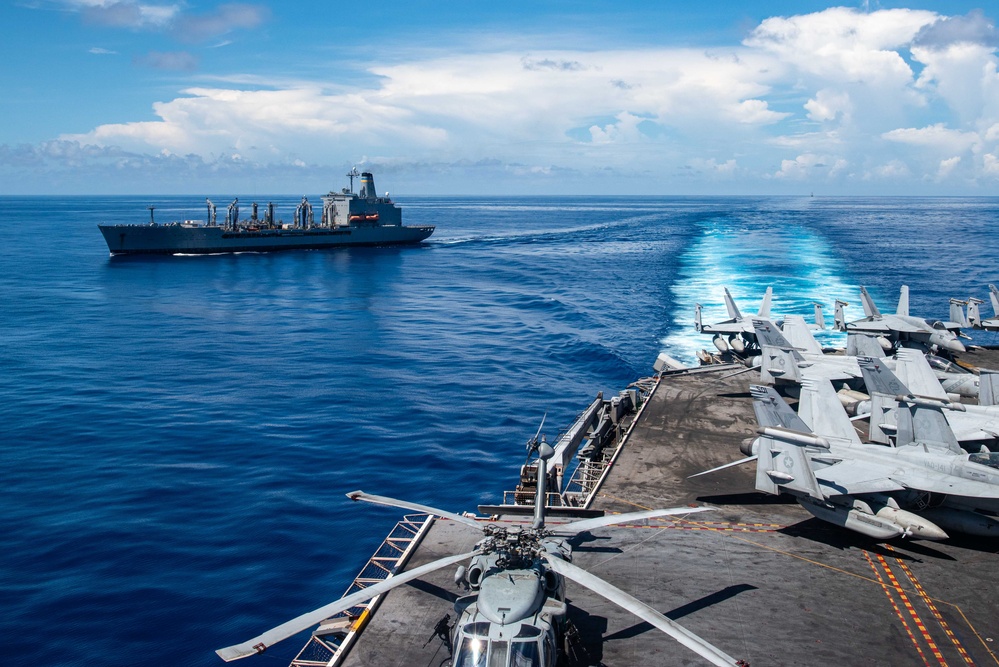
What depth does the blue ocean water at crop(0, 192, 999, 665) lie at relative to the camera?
82.5 ft

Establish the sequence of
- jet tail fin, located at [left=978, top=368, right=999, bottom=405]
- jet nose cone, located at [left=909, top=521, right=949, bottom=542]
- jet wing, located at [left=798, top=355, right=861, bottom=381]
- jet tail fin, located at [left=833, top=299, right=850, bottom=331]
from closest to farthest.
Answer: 1. jet nose cone, located at [left=909, top=521, right=949, bottom=542]
2. jet tail fin, located at [left=978, top=368, right=999, bottom=405]
3. jet wing, located at [left=798, top=355, right=861, bottom=381]
4. jet tail fin, located at [left=833, top=299, right=850, bottom=331]

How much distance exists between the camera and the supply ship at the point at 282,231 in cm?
11481

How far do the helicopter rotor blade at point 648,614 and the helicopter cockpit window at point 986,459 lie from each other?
1486cm

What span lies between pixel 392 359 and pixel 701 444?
98.1 ft

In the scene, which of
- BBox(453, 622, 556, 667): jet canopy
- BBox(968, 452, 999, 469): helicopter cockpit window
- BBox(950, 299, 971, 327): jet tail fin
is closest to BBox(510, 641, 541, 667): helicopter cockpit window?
BBox(453, 622, 556, 667): jet canopy

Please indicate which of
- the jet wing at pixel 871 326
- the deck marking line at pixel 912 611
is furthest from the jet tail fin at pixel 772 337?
the deck marking line at pixel 912 611

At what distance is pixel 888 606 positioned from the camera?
1931 centimetres

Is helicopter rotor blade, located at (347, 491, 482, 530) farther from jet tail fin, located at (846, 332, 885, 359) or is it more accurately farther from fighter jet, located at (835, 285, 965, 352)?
fighter jet, located at (835, 285, 965, 352)

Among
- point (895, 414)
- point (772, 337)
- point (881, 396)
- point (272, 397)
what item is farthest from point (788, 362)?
point (272, 397)

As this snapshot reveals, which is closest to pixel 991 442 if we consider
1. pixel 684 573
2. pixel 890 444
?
pixel 890 444

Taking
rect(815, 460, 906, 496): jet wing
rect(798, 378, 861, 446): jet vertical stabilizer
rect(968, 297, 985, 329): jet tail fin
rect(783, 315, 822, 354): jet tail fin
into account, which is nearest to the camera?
rect(815, 460, 906, 496): jet wing

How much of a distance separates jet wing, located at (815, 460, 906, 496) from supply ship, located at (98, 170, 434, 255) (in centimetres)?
11582

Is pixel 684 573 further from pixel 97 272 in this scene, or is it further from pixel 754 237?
pixel 754 237

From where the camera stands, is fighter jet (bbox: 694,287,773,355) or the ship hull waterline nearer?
fighter jet (bbox: 694,287,773,355)
